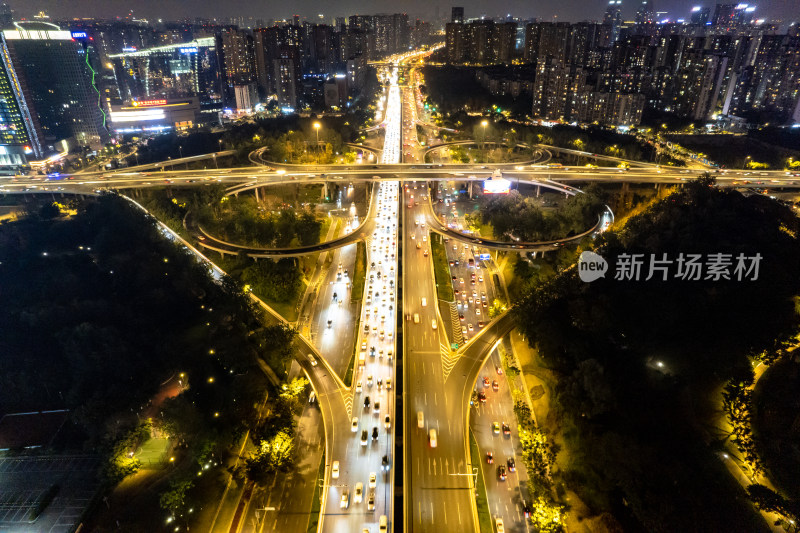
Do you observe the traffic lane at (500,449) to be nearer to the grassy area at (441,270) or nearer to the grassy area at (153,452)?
the grassy area at (441,270)

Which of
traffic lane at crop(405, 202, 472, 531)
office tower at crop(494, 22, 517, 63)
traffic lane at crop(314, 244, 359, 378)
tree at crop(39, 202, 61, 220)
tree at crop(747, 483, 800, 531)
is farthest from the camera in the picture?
office tower at crop(494, 22, 517, 63)

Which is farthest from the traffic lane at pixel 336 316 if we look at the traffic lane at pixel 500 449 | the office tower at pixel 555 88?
the office tower at pixel 555 88

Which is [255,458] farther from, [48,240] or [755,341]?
[48,240]

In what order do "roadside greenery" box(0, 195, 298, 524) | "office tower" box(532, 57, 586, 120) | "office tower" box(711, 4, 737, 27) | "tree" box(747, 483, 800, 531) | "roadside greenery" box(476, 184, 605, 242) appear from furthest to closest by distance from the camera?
1. "office tower" box(711, 4, 737, 27)
2. "office tower" box(532, 57, 586, 120)
3. "roadside greenery" box(476, 184, 605, 242)
4. "roadside greenery" box(0, 195, 298, 524)
5. "tree" box(747, 483, 800, 531)

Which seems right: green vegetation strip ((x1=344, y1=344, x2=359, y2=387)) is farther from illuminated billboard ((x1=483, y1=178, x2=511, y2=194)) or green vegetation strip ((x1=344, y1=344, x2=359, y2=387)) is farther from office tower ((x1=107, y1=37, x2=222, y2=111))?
office tower ((x1=107, y1=37, x2=222, y2=111))

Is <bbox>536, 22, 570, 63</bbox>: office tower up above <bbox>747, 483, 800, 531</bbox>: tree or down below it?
above

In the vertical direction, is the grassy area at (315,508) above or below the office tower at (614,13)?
below

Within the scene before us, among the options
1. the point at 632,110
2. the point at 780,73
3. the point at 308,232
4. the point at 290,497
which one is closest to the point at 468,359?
the point at 290,497

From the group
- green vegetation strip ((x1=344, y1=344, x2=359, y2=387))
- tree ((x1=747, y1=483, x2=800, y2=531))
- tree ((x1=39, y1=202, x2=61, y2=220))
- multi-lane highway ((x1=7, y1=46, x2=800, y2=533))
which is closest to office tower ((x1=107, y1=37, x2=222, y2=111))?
tree ((x1=39, y1=202, x2=61, y2=220))
